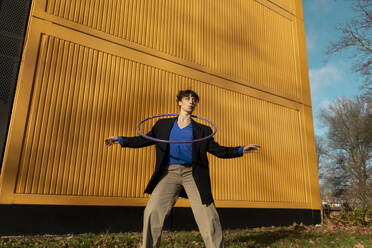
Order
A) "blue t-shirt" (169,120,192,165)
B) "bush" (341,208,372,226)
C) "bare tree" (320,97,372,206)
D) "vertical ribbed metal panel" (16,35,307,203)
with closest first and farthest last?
"blue t-shirt" (169,120,192,165) < "vertical ribbed metal panel" (16,35,307,203) < "bush" (341,208,372,226) < "bare tree" (320,97,372,206)

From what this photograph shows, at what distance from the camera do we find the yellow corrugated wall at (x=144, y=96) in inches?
247

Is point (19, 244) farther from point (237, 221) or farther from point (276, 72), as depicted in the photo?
point (276, 72)

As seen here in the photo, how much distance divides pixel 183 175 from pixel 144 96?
4.76 m

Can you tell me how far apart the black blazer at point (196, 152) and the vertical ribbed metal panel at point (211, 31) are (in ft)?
16.2

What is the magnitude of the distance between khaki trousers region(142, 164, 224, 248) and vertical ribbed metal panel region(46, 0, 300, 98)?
18.5 ft

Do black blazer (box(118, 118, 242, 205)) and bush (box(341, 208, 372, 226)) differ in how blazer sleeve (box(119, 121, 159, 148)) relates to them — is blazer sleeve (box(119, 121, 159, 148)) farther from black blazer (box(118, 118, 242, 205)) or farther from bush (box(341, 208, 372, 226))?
bush (box(341, 208, 372, 226))

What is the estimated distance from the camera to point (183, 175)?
347 centimetres

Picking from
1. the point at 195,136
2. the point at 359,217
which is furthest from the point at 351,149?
the point at 195,136

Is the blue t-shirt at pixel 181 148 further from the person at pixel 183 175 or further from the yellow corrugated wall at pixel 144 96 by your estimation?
the yellow corrugated wall at pixel 144 96

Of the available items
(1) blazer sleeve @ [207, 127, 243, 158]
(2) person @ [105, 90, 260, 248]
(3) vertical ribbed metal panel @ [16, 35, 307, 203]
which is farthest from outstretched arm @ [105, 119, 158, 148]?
(3) vertical ribbed metal panel @ [16, 35, 307, 203]

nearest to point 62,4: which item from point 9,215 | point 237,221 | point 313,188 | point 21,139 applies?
point 21,139

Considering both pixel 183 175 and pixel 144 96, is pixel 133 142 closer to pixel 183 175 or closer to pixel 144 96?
pixel 183 175

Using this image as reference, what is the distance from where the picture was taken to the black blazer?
341 cm

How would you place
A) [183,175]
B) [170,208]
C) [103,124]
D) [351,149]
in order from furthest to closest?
[351,149]
[103,124]
[183,175]
[170,208]
